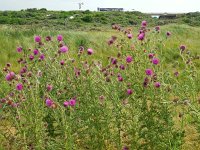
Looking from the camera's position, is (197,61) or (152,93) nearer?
(152,93)

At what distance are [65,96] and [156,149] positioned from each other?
1.02 m

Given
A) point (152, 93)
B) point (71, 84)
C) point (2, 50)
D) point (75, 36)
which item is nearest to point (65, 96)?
point (71, 84)

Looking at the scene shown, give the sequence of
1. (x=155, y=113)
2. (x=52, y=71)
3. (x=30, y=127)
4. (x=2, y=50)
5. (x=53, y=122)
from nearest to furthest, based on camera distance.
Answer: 1. (x=30, y=127)
2. (x=155, y=113)
3. (x=52, y=71)
4. (x=53, y=122)
5. (x=2, y=50)

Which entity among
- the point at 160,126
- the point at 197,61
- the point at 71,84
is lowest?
the point at 197,61

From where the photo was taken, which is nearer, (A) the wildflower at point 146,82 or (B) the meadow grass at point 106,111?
(B) the meadow grass at point 106,111

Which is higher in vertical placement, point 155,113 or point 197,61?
point 155,113

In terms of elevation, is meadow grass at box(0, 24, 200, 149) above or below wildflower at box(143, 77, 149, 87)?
below

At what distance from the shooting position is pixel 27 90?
343 cm

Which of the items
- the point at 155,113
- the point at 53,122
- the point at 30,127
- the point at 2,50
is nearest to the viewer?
the point at 30,127

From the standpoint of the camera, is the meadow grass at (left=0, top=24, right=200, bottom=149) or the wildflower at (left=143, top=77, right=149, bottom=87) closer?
the meadow grass at (left=0, top=24, right=200, bottom=149)

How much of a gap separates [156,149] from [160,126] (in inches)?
9.7

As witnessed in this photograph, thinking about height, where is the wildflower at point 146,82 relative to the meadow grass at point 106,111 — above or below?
above

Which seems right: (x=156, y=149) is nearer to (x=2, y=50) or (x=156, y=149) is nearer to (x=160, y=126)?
(x=160, y=126)

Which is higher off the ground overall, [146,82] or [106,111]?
[146,82]
